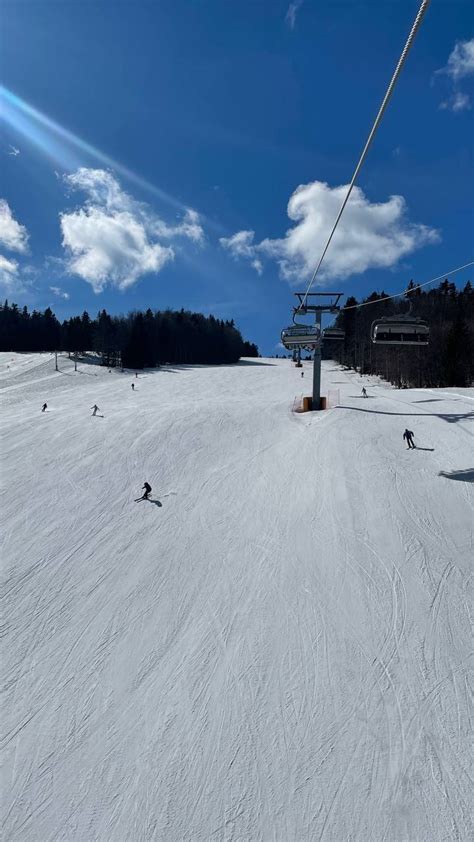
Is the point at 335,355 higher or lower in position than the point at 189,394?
higher

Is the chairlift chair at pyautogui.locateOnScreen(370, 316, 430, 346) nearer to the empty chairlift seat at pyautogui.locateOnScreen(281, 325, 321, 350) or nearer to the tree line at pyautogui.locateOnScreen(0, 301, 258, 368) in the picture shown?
the empty chairlift seat at pyautogui.locateOnScreen(281, 325, 321, 350)

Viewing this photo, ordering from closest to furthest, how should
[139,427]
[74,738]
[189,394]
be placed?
[74,738] → [139,427] → [189,394]

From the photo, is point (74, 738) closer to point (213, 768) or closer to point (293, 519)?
point (213, 768)

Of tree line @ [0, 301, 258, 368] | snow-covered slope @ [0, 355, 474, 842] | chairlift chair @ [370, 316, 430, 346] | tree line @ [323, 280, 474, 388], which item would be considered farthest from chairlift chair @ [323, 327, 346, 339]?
tree line @ [0, 301, 258, 368]

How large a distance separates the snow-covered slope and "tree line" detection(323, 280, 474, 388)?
76.2ft

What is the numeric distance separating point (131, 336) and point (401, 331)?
54.1 metres

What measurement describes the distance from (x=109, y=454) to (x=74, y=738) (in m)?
12.8

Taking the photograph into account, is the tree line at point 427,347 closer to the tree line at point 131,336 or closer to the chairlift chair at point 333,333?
the chairlift chair at point 333,333

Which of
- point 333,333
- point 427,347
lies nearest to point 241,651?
point 333,333

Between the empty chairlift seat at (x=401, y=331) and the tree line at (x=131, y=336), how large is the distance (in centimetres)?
5118

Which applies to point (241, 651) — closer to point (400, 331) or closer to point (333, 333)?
point (400, 331)

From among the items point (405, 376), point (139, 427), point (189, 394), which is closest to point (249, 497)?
point (139, 427)

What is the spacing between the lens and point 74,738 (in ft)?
20.2

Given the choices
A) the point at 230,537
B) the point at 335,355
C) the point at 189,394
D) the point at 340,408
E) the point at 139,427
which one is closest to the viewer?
the point at 230,537
